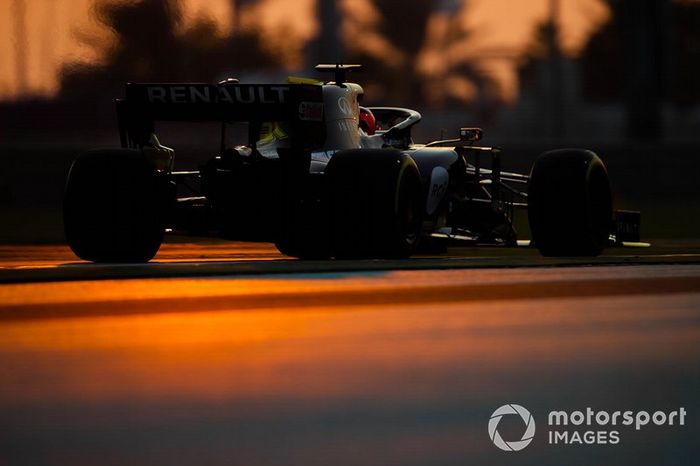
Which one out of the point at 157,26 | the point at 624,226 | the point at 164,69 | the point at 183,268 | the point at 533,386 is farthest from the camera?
the point at 164,69

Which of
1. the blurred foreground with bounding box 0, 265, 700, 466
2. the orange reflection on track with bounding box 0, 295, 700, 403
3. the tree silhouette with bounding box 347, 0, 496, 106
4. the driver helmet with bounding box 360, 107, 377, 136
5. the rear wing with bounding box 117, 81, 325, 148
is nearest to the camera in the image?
the blurred foreground with bounding box 0, 265, 700, 466

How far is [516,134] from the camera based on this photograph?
1138 inches

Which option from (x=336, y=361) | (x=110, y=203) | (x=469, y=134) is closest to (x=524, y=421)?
(x=336, y=361)

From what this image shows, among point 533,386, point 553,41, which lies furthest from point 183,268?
point 553,41

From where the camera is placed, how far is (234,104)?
13.6 meters

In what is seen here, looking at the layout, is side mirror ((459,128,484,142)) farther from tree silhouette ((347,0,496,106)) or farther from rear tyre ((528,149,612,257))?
tree silhouette ((347,0,496,106))

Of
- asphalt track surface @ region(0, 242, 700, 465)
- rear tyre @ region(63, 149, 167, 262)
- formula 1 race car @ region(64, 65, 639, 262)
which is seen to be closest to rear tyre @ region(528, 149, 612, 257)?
formula 1 race car @ region(64, 65, 639, 262)

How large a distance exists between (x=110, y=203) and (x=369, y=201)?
6.29 feet

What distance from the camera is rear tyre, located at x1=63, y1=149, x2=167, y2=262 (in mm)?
13633

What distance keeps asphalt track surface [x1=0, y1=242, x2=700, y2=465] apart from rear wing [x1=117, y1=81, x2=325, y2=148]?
3.94 feet

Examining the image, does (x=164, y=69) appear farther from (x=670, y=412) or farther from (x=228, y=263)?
(x=670, y=412)

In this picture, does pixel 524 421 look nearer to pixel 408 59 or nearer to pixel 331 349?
pixel 331 349

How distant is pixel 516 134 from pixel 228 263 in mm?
15345

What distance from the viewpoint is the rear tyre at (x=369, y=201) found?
1309 cm
